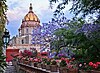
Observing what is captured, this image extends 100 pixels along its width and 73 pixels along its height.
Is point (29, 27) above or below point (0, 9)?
above

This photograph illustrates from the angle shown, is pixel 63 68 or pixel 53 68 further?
pixel 53 68

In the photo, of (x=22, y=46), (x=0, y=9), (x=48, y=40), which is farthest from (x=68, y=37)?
(x=22, y=46)

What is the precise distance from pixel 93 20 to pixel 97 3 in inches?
38.3

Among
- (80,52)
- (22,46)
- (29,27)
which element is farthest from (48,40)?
(29,27)

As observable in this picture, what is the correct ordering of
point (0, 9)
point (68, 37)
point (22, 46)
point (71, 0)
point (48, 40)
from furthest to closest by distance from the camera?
point (22, 46), point (48, 40), point (68, 37), point (0, 9), point (71, 0)

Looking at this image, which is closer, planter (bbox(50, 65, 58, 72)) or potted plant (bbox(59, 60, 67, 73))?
potted plant (bbox(59, 60, 67, 73))

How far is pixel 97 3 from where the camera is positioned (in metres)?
6.29

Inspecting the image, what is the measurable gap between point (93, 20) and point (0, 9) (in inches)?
96.1

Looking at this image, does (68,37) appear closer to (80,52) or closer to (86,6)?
(80,52)

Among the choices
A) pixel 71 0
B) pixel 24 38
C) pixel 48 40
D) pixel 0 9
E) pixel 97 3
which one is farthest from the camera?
pixel 24 38

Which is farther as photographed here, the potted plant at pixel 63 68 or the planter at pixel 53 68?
the planter at pixel 53 68

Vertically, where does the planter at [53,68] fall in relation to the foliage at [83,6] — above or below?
below

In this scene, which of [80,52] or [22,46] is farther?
[22,46]

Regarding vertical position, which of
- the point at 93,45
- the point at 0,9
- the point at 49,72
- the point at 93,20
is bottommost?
the point at 49,72
